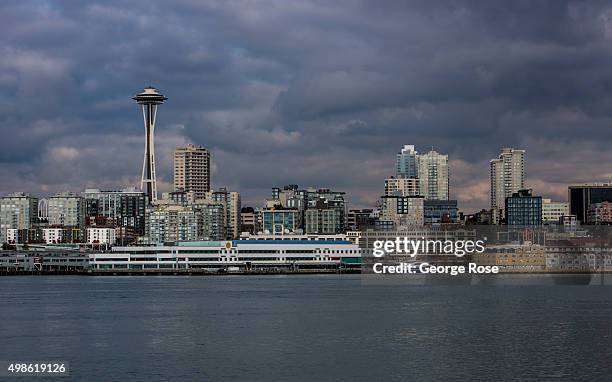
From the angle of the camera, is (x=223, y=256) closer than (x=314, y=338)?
No

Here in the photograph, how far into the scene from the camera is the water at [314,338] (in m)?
42.6

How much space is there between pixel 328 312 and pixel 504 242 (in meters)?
96.7

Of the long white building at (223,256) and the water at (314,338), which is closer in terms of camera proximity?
the water at (314,338)

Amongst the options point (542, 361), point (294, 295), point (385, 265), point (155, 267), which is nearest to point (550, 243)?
point (385, 265)

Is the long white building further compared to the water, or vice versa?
the long white building

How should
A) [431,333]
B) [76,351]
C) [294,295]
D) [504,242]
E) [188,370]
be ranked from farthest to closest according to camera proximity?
1. [504,242]
2. [294,295]
3. [431,333]
4. [76,351]
5. [188,370]

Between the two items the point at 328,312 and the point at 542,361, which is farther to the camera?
the point at 328,312

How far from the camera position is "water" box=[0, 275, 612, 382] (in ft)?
140

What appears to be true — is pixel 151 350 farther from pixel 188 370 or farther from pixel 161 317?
pixel 161 317

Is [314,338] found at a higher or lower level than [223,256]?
lower

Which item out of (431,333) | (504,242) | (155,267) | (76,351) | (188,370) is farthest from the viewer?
(155,267)

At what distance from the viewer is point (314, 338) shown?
177 feet

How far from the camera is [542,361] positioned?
45281mm

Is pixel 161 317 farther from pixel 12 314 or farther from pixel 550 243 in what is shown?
pixel 550 243
